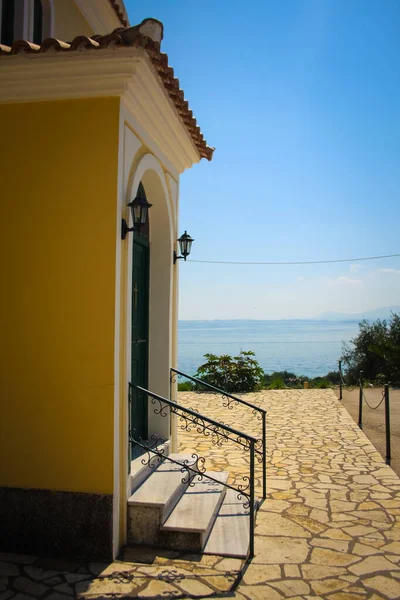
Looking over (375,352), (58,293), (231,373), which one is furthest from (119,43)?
(375,352)

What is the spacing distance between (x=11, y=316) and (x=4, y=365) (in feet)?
1.56

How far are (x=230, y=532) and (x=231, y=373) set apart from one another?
10587 mm

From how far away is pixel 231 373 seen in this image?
15.3 metres

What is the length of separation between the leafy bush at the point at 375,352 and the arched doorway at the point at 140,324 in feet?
39.6

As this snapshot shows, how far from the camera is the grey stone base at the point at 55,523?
4.27m

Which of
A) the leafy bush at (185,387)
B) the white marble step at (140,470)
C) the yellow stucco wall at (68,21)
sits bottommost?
the leafy bush at (185,387)

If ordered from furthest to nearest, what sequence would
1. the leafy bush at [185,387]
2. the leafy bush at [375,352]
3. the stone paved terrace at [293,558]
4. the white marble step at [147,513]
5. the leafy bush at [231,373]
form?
the leafy bush at [375,352] → the leafy bush at [185,387] → the leafy bush at [231,373] → the white marble step at [147,513] → the stone paved terrace at [293,558]

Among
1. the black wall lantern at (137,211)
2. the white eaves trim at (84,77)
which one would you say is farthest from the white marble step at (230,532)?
the white eaves trim at (84,77)

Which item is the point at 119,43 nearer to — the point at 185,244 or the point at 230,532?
the point at 185,244

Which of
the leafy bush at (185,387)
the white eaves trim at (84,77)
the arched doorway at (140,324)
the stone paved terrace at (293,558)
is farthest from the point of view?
the leafy bush at (185,387)

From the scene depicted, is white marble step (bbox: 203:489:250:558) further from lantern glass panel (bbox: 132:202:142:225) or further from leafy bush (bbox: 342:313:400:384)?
leafy bush (bbox: 342:313:400:384)

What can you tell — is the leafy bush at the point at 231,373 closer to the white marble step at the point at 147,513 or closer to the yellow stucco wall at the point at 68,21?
the white marble step at the point at 147,513

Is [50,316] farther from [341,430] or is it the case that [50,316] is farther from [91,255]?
[341,430]

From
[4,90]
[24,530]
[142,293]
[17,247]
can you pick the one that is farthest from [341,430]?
[4,90]
